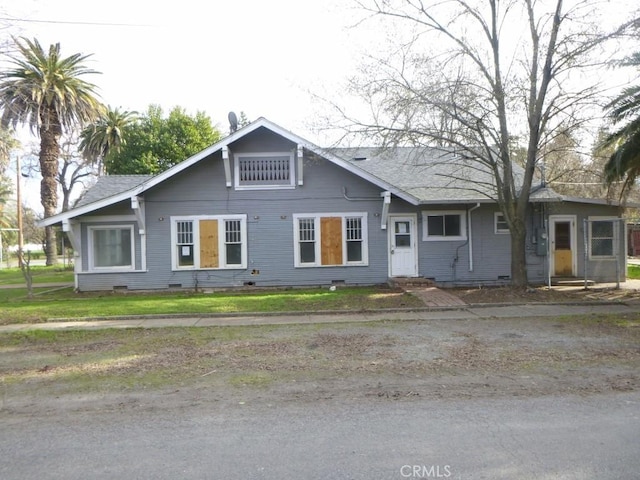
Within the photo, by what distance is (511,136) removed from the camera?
13.9 m

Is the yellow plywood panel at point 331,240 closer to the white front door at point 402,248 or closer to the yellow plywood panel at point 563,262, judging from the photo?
the white front door at point 402,248

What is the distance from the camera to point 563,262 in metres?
17.3

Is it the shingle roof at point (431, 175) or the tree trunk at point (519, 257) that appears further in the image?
the shingle roof at point (431, 175)

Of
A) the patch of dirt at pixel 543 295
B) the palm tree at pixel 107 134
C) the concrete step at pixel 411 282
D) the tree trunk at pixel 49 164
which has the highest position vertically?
the palm tree at pixel 107 134

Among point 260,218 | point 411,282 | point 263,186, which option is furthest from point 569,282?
point 263,186

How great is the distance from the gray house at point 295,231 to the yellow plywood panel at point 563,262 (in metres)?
0.35

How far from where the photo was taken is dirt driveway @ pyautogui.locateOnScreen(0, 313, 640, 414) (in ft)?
19.2

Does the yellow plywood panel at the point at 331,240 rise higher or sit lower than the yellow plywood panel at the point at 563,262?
higher

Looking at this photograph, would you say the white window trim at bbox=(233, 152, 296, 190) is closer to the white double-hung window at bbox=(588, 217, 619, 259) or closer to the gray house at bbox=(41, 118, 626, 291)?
the gray house at bbox=(41, 118, 626, 291)

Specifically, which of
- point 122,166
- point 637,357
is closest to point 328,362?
point 637,357

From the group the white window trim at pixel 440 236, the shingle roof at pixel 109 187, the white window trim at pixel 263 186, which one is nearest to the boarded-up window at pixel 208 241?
the white window trim at pixel 263 186

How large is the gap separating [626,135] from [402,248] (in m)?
7.19

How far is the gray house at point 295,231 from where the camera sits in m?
16.5

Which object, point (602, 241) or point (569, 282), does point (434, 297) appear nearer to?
point (569, 282)
